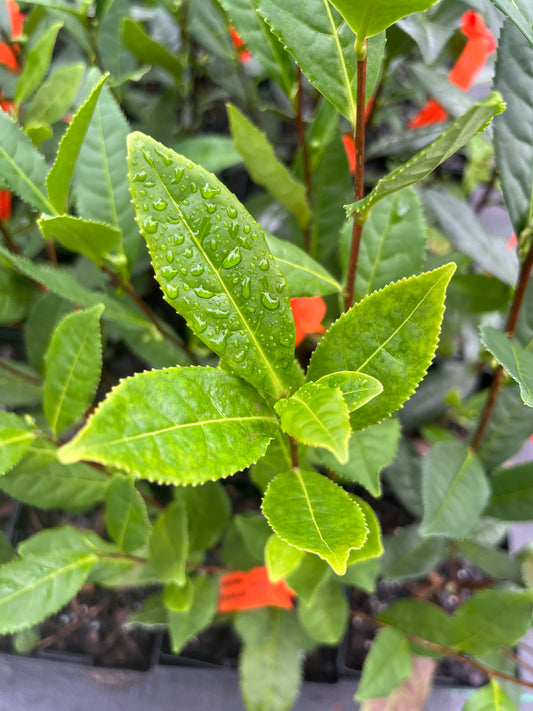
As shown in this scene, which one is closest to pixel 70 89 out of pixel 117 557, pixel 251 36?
pixel 251 36

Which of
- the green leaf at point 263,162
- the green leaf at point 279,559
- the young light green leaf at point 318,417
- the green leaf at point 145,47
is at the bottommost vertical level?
the green leaf at point 279,559

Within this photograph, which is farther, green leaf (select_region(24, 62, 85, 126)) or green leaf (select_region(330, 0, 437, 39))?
green leaf (select_region(24, 62, 85, 126))

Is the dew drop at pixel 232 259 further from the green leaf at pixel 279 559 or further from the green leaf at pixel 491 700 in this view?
the green leaf at pixel 491 700

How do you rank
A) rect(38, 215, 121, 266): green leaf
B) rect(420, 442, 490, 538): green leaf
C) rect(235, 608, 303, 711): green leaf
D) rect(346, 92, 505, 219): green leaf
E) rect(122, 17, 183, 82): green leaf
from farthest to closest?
1. rect(235, 608, 303, 711): green leaf
2. rect(122, 17, 183, 82): green leaf
3. rect(420, 442, 490, 538): green leaf
4. rect(38, 215, 121, 266): green leaf
5. rect(346, 92, 505, 219): green leaf

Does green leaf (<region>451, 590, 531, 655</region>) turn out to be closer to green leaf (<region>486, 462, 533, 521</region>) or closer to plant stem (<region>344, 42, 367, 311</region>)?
green leaf (<region>486, 462, 533, 521</region>)

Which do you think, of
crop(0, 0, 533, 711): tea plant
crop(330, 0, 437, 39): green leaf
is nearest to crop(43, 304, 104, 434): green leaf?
crop(0, 0, 533, 711): tea plant

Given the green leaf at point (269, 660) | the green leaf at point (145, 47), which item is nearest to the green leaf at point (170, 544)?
the green leaf at point (269, 660)
